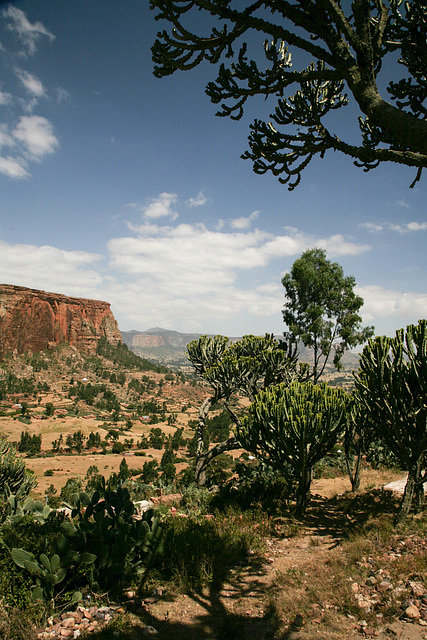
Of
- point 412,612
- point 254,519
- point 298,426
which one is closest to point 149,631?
point 412,612

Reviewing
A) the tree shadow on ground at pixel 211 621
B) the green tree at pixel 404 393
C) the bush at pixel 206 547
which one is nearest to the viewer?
the tree shadow on ground at pixel 211 621

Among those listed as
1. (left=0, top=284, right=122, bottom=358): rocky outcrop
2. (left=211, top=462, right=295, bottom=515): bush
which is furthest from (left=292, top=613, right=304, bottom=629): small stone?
(left=0, top=284, right=122, bottom=358): rocky outcrop

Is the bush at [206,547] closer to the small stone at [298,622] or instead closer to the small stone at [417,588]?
the small stone at [298,622]

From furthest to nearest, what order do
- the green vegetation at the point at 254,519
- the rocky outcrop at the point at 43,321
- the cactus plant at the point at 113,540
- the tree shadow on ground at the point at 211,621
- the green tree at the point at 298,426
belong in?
the rocky outcrop at the point at 43,321, the green tree at the point at 298,426, the cactus plant at the point at 113,540, the green vegetation at the point at 254,519, the tree shadow on ground at the point at 211,621

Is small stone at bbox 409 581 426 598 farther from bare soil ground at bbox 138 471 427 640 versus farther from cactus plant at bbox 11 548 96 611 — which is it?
cactus plant at bbox 11 548 96 611

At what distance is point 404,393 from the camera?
248 inches

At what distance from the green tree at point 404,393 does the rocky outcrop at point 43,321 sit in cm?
11217

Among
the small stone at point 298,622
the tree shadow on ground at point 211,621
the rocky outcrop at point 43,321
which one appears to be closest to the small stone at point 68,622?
the tree shadow on ground at point 211,621

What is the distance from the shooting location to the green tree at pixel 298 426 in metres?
7.45

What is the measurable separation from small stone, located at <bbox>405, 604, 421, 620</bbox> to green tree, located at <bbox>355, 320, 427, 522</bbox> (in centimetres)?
281

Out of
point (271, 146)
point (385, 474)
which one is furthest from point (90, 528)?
point (385, 474)

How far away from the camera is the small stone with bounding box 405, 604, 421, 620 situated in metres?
3.48

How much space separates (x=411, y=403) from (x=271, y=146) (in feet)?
17.8

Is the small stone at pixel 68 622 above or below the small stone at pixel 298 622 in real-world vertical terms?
below
